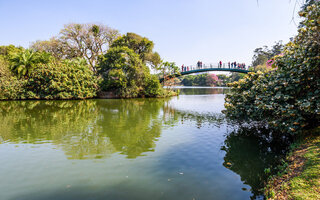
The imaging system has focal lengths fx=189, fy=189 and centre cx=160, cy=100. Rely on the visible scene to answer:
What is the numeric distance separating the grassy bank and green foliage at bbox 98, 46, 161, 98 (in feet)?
89.6

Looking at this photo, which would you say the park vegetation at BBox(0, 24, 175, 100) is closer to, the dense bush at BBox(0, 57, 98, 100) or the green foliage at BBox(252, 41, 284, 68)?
the dense bush at BBox(0, 57, 98, 100)

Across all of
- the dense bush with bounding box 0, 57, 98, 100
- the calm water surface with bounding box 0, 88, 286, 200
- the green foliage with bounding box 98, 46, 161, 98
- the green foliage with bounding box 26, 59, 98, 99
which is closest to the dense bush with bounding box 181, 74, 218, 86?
the green foliage with bounding box 98, 46, 161, 98

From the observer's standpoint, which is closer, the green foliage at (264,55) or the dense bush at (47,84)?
the dense bush at (47,84)

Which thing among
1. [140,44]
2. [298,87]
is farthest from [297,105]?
[140,44]

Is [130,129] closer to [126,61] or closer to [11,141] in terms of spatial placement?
[11,141]

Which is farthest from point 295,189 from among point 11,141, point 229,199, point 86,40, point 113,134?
point 86,40

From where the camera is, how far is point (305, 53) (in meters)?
6.64

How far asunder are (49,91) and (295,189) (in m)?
31.0

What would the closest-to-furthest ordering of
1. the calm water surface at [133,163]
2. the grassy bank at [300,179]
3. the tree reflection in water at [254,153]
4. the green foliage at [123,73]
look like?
1. the grassy bank at [300,179]
2. the calm water surface at [133,163]
3. the tree reflection in water at [254,153]
4. the green foliage at [123,73]

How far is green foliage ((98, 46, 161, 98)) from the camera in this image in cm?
3070

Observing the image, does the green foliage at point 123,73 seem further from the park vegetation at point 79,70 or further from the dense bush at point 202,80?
the dense bush at point 202,80

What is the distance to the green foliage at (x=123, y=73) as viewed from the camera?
30703mm

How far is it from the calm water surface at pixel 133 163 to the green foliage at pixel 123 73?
2074 centimetres

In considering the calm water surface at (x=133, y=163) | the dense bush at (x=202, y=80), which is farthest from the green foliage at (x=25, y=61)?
the dense bush at (x=202, y=80)
